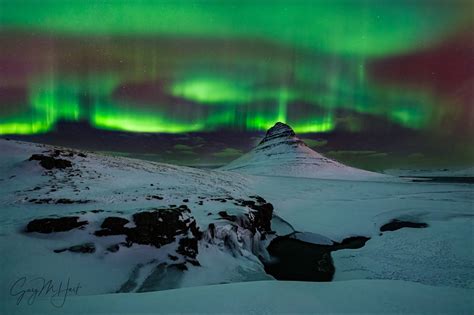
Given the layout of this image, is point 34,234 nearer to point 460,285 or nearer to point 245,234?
point 245,234

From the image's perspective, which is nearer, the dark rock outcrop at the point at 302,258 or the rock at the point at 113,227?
the rock at the point at 113,227

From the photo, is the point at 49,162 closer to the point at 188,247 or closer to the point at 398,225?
the point at 188,247

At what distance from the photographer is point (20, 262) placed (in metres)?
7.72

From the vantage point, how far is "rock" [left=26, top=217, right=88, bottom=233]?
9.89 m

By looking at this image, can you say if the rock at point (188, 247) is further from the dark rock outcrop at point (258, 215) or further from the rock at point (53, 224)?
the dark rock outcrop at point (258, 215)

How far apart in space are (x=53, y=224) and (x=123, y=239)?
2740 mm

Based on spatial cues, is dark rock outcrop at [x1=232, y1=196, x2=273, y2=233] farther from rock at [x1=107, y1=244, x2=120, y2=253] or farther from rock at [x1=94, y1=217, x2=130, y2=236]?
rock at [x1=107, y1=244, x2=120, y2=253]

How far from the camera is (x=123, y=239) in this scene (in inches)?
404

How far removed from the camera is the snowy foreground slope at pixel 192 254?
5387mm

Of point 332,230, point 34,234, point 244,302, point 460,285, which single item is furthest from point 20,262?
point 332,230

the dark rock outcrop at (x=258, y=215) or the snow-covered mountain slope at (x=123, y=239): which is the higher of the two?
the snow-covered mountain slope at (x=123, y=239)
